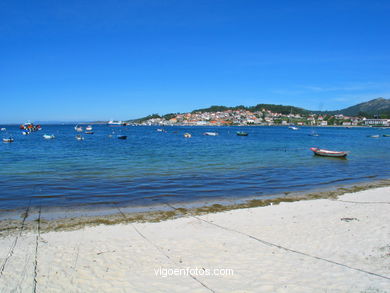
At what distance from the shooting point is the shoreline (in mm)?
10195

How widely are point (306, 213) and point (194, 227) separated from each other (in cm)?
465

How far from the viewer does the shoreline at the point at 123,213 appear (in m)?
10.2

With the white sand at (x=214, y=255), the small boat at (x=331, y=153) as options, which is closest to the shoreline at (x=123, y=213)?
the white sand at (x=214, y=255)

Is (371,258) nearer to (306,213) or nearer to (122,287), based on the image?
(306,213)

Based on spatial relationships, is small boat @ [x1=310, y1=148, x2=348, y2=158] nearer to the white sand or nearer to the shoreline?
the shoreline

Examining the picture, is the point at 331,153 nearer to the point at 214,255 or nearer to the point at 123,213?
the point at 123,213

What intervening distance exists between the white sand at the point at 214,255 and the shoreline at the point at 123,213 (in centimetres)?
66

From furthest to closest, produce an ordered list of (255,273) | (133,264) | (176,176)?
(176,176) < (133,264) < (255,273)

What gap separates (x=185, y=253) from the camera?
7.75 meters

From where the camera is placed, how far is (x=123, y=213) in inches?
466

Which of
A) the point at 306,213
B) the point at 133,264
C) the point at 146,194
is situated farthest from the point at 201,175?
the point at 133,264

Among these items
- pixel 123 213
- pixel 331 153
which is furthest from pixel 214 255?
pixel 331 153

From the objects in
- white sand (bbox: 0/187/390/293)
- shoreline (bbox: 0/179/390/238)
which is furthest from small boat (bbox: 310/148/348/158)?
white sand (bbox: 0/187/390/293)

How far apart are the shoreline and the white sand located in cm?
66
